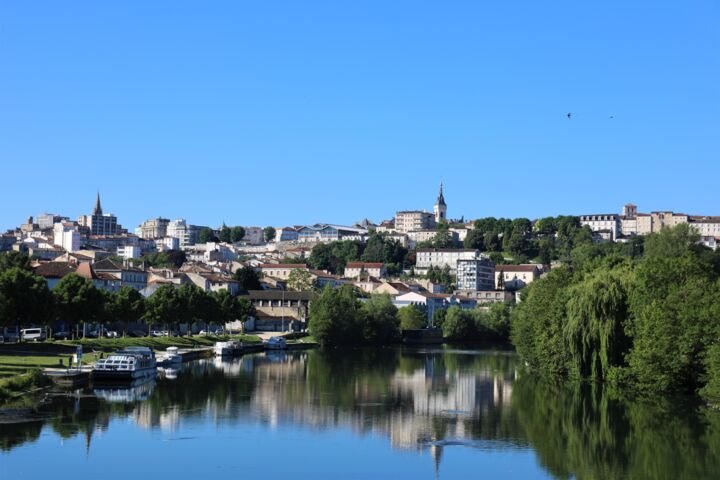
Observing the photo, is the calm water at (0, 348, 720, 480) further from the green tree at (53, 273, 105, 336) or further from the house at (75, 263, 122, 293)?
the house at (75, 263, 122, 293)

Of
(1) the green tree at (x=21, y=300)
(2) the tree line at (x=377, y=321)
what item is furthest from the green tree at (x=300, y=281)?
(1) the green tree at (x=21, y=300)

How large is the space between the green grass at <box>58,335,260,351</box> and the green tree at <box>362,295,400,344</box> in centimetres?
1143

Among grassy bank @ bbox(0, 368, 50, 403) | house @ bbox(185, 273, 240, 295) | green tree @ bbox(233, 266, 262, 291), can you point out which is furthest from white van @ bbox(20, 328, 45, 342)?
green tree @ bbox(233, 266, 262, 291)

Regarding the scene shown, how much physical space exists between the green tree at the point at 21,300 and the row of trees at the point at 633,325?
30.5 metres

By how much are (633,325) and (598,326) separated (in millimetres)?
2023

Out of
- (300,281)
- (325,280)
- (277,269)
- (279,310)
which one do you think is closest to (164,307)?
(279,310)

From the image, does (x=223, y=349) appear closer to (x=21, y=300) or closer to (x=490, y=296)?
(x=21, y=300)

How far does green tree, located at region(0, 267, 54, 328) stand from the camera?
201 ft

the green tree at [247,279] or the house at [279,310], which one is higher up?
the green tree at [247,279]

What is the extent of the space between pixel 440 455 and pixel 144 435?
10.5 m

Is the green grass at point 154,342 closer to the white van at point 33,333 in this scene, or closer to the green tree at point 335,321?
the white van at point 33,333

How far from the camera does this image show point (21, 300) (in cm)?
6212

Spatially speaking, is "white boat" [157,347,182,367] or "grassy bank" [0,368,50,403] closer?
"grassy bank" [0,368,50,403]

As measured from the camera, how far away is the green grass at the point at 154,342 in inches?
2778
